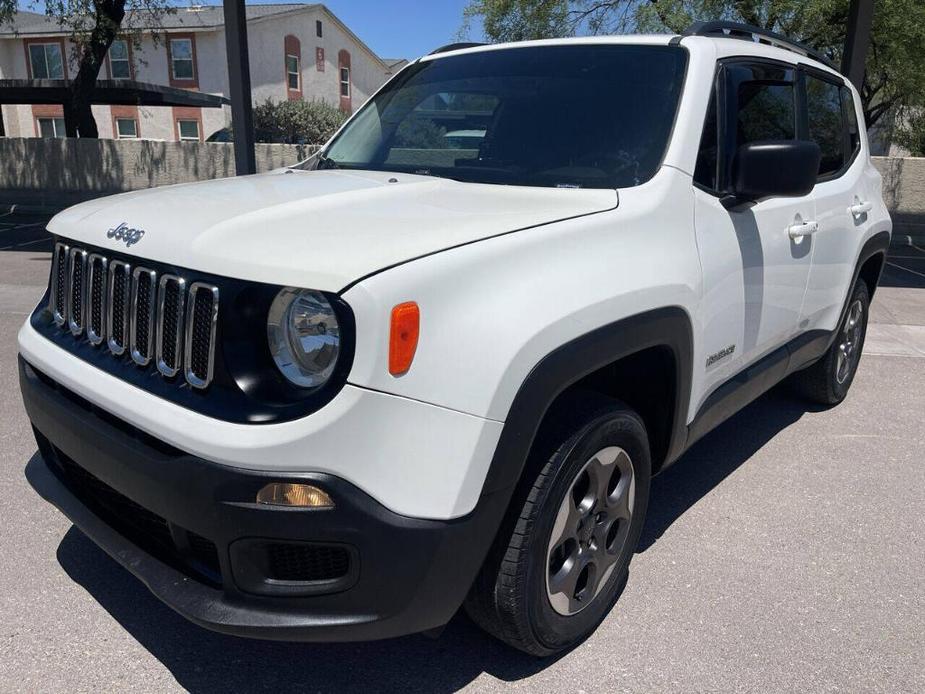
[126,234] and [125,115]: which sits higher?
[126,234]

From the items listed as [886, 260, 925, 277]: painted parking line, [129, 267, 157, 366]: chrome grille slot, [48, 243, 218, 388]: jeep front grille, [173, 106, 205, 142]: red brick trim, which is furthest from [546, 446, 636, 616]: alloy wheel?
[173, 106, 205, 142]: red brick trim

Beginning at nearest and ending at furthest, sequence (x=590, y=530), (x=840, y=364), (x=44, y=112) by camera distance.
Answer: (x=590, y=530), (x=840, y=364), (x=44, y=112)

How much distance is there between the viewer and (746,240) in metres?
2.94

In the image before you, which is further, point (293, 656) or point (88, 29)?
point (88, 29)

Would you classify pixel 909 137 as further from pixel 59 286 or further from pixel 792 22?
pixel 59 286

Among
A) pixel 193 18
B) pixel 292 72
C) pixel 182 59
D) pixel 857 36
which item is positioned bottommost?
pixel 857 36

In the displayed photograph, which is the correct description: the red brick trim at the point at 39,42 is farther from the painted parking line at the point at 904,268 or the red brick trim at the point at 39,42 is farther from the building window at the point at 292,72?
the painted parking line at the point at 904,268

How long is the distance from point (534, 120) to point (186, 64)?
3228cm

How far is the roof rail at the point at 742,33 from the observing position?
3162 mm

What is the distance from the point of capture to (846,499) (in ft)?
11.9

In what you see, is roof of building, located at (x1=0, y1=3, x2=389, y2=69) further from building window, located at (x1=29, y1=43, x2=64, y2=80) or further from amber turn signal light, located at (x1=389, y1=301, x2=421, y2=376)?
amber turn signal light, located at (x1=389, y1=301, x2=421, y2=376)

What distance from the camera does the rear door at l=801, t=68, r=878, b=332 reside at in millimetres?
3727

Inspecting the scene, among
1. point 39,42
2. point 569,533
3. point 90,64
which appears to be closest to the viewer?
point 569,533

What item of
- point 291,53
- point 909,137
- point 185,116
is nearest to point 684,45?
point 909,137
